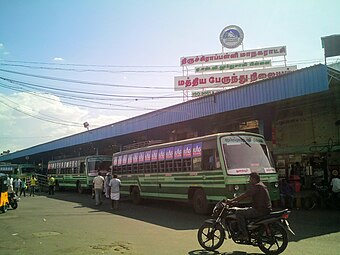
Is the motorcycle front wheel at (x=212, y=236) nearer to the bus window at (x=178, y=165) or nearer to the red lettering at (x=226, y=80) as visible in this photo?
the bus window at (x=178, y=165)

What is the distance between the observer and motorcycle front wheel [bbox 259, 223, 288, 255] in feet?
22.8

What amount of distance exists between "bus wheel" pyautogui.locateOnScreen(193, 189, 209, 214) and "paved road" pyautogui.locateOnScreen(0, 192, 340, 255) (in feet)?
1.24

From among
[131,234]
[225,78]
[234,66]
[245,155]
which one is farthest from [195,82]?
[131,234]

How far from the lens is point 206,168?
13016 millimetres

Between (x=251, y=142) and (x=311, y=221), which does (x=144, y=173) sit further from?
(x=311, y=221)

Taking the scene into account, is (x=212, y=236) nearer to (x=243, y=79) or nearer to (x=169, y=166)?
(x=169, y=166)

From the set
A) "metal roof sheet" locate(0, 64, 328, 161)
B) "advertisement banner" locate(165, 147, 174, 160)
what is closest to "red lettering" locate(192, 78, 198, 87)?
"metal roof sheet" locate(0, 64, 328, 161)

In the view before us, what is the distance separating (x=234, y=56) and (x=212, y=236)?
23647mm

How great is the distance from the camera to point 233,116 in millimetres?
21484

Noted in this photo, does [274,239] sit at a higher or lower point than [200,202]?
lower

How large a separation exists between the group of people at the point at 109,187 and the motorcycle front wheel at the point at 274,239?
10.3 meters

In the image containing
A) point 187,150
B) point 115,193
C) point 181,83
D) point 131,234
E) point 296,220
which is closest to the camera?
point 131,234

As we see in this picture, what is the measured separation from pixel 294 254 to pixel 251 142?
19.9 feet

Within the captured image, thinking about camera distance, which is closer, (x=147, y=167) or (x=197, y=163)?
(x=197, y=163)
